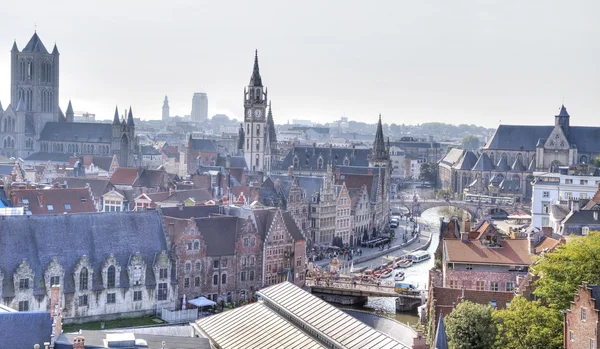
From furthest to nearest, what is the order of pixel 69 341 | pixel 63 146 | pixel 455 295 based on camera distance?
1. pixel 63 146
2. pixel 455 295
3. pixel 69 341

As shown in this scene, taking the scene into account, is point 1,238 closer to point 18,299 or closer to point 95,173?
point 18,299

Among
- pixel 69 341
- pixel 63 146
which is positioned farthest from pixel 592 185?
pixel 63 146

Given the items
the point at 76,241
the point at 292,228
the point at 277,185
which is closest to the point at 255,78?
the point at 277,185

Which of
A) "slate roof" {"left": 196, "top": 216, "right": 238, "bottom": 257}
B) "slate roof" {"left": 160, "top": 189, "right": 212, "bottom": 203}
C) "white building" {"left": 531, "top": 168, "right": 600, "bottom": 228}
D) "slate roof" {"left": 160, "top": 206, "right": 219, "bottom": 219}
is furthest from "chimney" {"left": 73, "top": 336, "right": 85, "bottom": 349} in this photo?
"white building" {"left": 531, "top": 168, "right": 600, "bottom": 228}

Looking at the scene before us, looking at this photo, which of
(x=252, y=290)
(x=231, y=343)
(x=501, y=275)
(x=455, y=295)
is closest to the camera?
(x=231, y=343)

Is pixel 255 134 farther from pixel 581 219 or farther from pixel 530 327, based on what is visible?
pixel 530 327

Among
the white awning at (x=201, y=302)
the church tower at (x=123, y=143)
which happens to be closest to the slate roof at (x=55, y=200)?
the white awning at (x=201, y=302)

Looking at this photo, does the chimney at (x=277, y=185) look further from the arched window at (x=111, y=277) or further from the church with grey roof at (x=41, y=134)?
the church with grey roof at (x=41, y=134)
